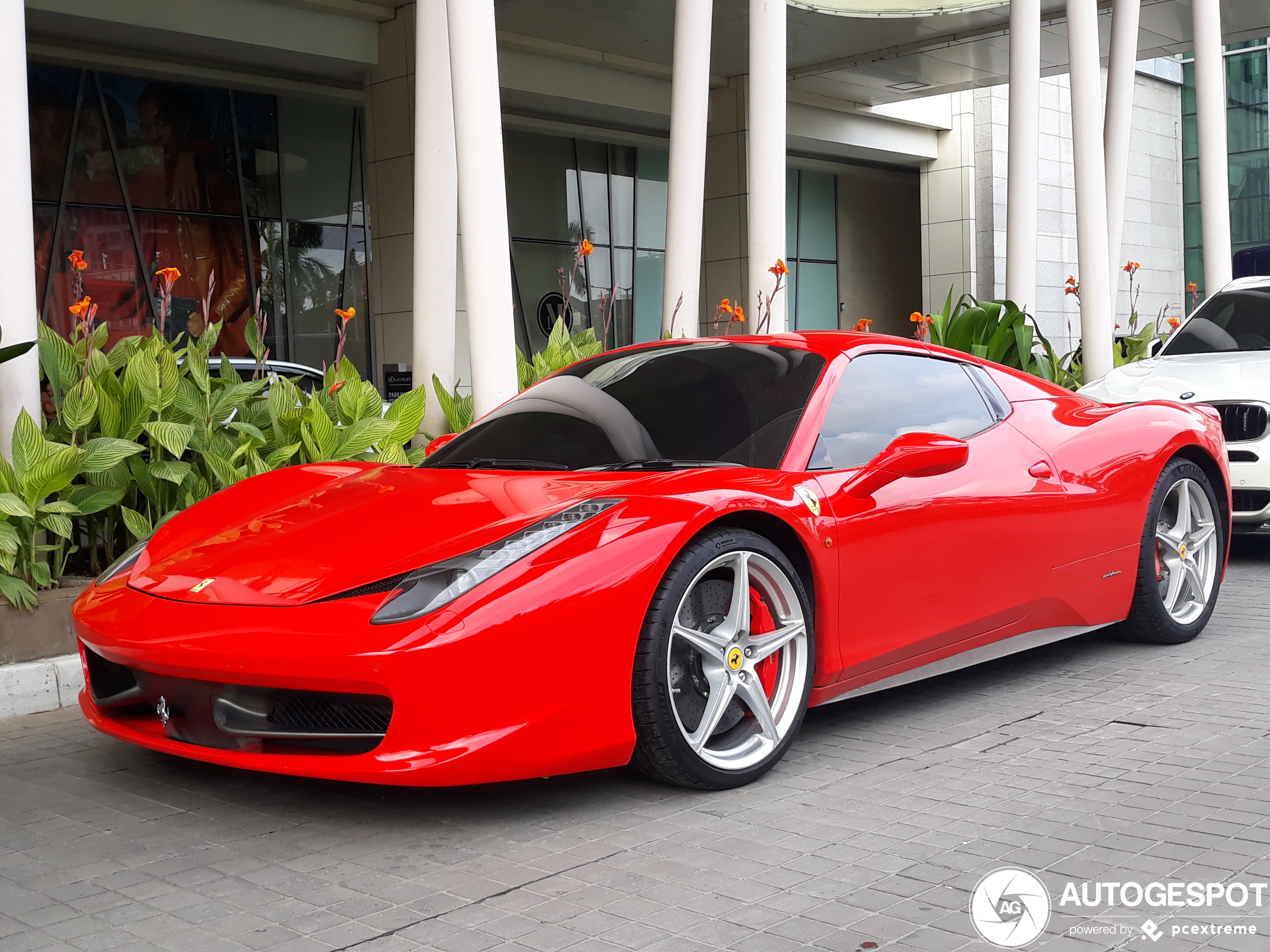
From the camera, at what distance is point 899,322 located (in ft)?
92.1

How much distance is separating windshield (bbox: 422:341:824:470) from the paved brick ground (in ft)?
3.36

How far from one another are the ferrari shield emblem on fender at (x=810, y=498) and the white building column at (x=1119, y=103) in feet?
37.7

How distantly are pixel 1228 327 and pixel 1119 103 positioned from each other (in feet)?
22.3

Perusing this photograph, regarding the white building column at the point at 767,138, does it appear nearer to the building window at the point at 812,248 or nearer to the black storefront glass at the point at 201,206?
the black storefront glass at the point at 201,206

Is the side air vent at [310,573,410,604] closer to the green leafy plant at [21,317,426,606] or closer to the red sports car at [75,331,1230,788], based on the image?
the red sports car at [75,331,1230,788]

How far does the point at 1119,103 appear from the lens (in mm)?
14328

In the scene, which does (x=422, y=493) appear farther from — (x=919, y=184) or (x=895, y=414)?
(x=919, y=184)

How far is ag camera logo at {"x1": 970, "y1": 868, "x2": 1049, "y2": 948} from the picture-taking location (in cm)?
261

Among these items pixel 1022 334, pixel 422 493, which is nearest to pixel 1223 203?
pixel 1022 334

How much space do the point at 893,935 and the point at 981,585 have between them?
199 centimetres

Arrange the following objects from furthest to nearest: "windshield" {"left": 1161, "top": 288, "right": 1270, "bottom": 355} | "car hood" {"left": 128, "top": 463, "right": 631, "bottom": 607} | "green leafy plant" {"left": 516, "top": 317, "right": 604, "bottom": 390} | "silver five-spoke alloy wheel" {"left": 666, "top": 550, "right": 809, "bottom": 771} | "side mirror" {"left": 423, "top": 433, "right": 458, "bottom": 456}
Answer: "windshield" {"left": 1161, "top": 288, "right": 1270, "bottom": 355}
"green leafy plant" {"left": 516, "top": 317, "right": 604, "bottom": 390}
"side mirror" {"left": 423, "top": 433, "right": 458, "bottom": 456}
"silver five-spoke alloy wheel" {"left": 666, "top": 550, "right": 809, "bottom": 771}
"car hood" {"left": 128, "top": 463, "right": 631, "bottom": 607}

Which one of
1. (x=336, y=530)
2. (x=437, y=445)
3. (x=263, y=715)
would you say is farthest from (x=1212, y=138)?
(x=263, y=715)

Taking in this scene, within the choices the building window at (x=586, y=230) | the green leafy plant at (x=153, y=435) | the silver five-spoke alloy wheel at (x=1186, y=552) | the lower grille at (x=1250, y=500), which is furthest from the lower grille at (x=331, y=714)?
the building window at (x=586, y=230)

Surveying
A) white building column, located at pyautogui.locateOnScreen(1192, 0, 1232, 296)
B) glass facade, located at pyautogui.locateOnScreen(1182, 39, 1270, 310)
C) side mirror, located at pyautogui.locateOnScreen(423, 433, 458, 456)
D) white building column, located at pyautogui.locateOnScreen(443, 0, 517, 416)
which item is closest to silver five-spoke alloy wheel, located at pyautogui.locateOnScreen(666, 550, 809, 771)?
side mirror, located at pyautogui.locateOnScreen(423, 433, 458, 456)
